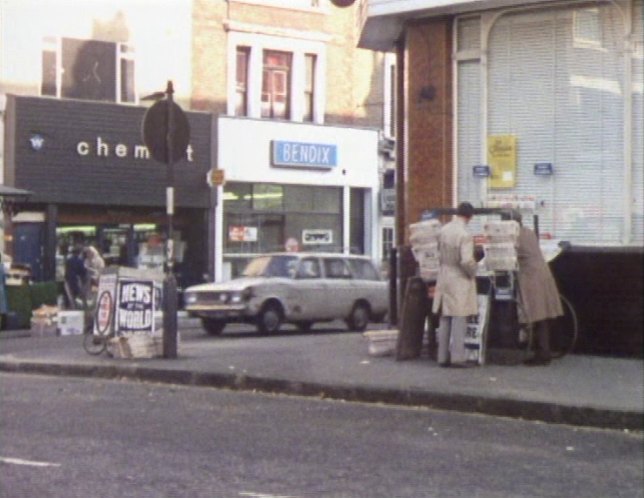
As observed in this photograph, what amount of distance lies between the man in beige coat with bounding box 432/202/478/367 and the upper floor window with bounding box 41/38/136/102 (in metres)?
16.7

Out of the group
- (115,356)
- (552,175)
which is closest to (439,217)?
(552,175)

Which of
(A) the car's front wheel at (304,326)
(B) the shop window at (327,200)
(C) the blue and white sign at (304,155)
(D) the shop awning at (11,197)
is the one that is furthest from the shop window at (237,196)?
(A) the car's front wheel at (304,326)

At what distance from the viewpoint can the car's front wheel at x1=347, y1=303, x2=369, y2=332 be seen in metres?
26.3

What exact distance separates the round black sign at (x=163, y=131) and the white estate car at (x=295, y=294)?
717cm

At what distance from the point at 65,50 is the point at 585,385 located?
763 inches

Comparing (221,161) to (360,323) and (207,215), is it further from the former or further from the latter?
(360,323)

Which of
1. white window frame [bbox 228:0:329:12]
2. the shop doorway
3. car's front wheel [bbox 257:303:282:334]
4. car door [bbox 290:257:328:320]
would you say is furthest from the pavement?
white window frame [bbox 228:0:329:12]

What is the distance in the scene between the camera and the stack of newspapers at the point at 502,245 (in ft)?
48.3

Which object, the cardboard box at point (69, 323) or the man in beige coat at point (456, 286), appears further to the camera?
the cardboard box at point (69, 323)

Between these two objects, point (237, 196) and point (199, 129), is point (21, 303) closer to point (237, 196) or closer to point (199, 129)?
point (199, 129)

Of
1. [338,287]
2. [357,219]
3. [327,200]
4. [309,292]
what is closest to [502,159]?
[309,292]

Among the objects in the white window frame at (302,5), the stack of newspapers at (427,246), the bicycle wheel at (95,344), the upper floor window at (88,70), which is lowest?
the bicycle wheel at (95,344)

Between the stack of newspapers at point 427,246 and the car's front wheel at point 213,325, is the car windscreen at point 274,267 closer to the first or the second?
the car's front wheel at point 213,325

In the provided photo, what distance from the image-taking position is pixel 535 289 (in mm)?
14969
